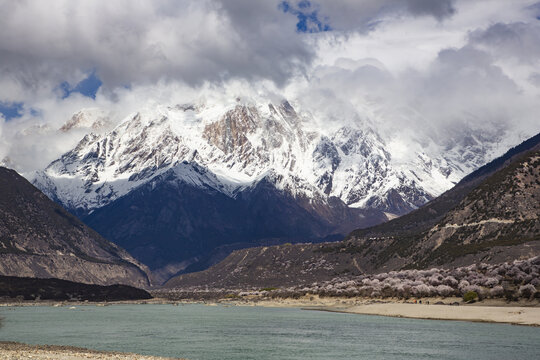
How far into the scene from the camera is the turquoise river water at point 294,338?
10100 centimetres

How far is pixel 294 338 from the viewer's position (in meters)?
124

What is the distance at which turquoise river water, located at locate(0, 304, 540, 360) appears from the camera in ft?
331

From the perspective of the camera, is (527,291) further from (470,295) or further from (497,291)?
(470,295)

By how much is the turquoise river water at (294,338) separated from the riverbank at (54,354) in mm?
8955

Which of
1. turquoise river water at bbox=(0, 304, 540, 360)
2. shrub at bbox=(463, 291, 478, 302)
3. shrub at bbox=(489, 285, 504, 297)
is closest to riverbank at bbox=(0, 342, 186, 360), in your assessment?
turquoise river water at bbox=(0, 304, 540, 360)

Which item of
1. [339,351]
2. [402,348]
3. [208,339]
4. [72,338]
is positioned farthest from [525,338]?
[72,338]

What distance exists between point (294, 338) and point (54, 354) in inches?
1896

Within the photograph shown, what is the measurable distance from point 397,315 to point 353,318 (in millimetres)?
12210

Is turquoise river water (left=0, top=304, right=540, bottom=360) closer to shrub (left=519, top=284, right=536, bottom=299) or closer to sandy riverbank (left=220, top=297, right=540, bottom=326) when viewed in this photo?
sandy riverbank (left=220, top=297, right=540, bottom=326)

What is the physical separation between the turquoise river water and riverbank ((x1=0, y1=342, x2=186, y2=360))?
8.95 m

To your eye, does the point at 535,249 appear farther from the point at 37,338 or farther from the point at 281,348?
the point at 37,338

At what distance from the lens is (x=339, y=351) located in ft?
342

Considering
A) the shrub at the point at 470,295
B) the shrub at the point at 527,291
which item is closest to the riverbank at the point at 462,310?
the shrub at the point at 527,291

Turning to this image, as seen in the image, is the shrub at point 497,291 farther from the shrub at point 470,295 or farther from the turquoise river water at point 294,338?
the turquoise river water at point 294,338
